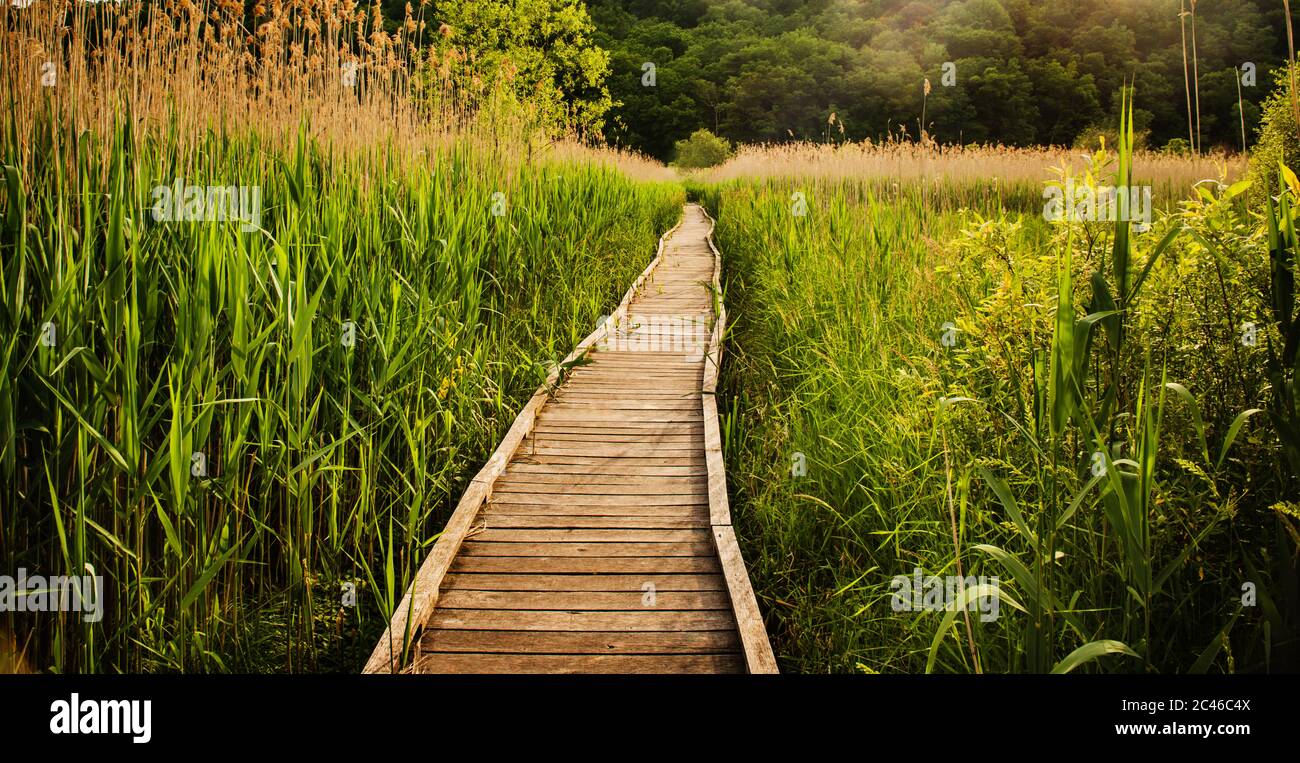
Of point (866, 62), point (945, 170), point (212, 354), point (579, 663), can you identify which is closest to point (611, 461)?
point (579, 663)

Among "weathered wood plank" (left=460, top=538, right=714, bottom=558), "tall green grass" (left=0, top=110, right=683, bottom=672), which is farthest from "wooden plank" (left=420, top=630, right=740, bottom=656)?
"weathered wood plank" (left=460, top=538, right=714, bottom=558)

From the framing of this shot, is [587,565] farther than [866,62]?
No

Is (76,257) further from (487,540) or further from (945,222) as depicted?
(945,222)

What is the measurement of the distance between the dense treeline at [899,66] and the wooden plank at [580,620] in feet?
71.9

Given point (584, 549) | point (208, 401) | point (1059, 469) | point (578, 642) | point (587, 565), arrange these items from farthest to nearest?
point (584, 549) → point (587, 565) → point (578, 642) → point (208, 401) → point (1059, 469)

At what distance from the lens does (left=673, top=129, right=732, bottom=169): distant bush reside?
35.0 meters

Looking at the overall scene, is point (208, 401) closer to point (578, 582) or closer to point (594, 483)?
point (578, 582)

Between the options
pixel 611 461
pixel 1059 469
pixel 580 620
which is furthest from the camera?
pixel 611 461

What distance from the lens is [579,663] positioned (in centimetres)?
247

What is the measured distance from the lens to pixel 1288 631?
159 centimetres

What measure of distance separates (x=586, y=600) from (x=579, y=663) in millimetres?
360

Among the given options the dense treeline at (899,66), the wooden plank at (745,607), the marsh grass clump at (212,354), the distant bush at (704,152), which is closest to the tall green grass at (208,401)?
the marsh grass clump at (212,354)

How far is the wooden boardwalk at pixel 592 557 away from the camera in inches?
98.7

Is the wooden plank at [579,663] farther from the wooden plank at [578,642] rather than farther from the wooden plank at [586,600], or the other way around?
the wooden plank at [586,600]
